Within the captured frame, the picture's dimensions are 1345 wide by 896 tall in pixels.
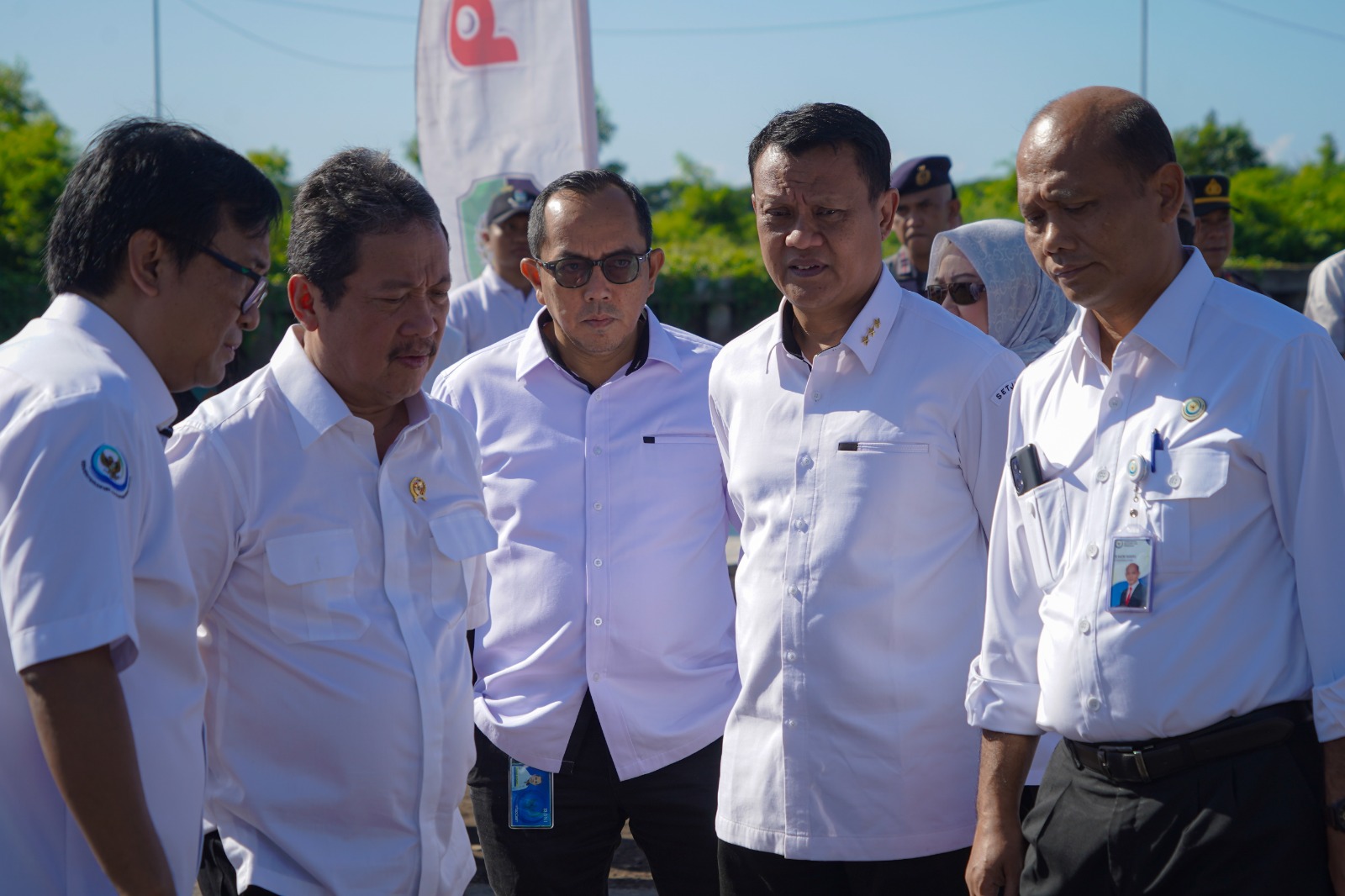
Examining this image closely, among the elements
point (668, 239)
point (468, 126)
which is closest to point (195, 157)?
point (468, 126)

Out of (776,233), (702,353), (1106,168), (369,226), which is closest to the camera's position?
(1106,168)

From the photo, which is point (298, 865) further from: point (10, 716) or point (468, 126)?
point (468, 126)

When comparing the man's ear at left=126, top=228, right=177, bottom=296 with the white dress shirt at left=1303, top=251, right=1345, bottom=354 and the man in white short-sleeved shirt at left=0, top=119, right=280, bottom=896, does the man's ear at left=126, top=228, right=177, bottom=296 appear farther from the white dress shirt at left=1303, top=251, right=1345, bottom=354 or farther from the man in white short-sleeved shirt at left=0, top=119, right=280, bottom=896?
the white dress shirt at left=1303, top=251, right=1345, bottom=354

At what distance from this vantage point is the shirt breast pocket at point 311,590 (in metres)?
2.34

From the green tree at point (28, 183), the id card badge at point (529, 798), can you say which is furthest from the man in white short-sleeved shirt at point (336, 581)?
the green tree at point (28, 183)

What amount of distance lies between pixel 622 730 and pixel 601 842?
34 centimetres

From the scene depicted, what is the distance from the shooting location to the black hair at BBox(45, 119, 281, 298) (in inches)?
76.7

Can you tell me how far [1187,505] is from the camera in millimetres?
2107

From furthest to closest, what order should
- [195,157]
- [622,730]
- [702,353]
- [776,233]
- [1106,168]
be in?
[702,353]
[622,730]
[776,233]
[1106,168]
[195,157]

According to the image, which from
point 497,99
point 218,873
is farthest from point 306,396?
point 497,99

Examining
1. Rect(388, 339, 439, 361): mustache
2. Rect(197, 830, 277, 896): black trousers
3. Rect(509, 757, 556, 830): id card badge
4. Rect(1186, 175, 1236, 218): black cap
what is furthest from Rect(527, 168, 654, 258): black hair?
Rect(1186, 175, 1236, 218): black cap

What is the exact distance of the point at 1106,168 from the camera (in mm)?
2256

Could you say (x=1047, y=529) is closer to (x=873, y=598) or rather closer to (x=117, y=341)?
(x=873, y=598)

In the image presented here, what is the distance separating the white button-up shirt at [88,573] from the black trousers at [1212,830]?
1.56 metres
